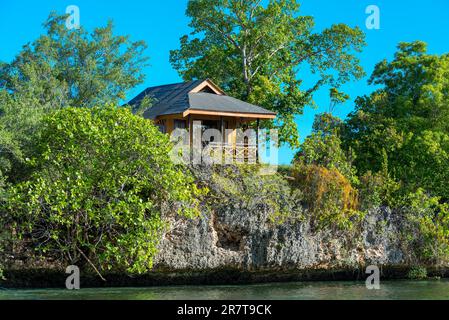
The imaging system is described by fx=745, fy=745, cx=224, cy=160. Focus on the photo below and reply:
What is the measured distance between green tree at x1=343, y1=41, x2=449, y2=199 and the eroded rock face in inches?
230

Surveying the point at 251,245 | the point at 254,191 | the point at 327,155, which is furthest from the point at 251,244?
the point at 327,155

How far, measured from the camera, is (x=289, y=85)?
1618 inches

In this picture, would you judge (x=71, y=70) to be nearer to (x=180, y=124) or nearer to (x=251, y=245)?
(x=180, y=124)

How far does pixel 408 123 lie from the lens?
122 ft

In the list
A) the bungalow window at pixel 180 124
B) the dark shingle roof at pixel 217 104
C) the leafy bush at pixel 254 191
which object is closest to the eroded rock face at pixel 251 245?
the leafy bush at pixel 254 191

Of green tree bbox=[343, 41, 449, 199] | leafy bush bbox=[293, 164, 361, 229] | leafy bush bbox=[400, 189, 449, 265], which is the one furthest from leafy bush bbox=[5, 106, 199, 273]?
green tree bbox=[343, 41, 449, 199]

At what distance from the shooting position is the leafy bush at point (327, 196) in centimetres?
2914

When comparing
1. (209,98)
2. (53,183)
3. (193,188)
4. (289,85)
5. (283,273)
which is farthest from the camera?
(289,85)

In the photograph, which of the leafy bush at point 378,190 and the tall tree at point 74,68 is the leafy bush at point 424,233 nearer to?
the leafy bush at point 378,190

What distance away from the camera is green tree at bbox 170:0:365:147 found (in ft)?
131

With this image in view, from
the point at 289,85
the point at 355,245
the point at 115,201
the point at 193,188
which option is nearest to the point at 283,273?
the point at 355,245

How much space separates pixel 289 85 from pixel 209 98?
7652 millimetres

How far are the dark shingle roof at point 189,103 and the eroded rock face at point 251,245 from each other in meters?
6.55

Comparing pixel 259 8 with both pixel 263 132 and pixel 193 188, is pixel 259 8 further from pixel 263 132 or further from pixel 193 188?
pixel 193 188
